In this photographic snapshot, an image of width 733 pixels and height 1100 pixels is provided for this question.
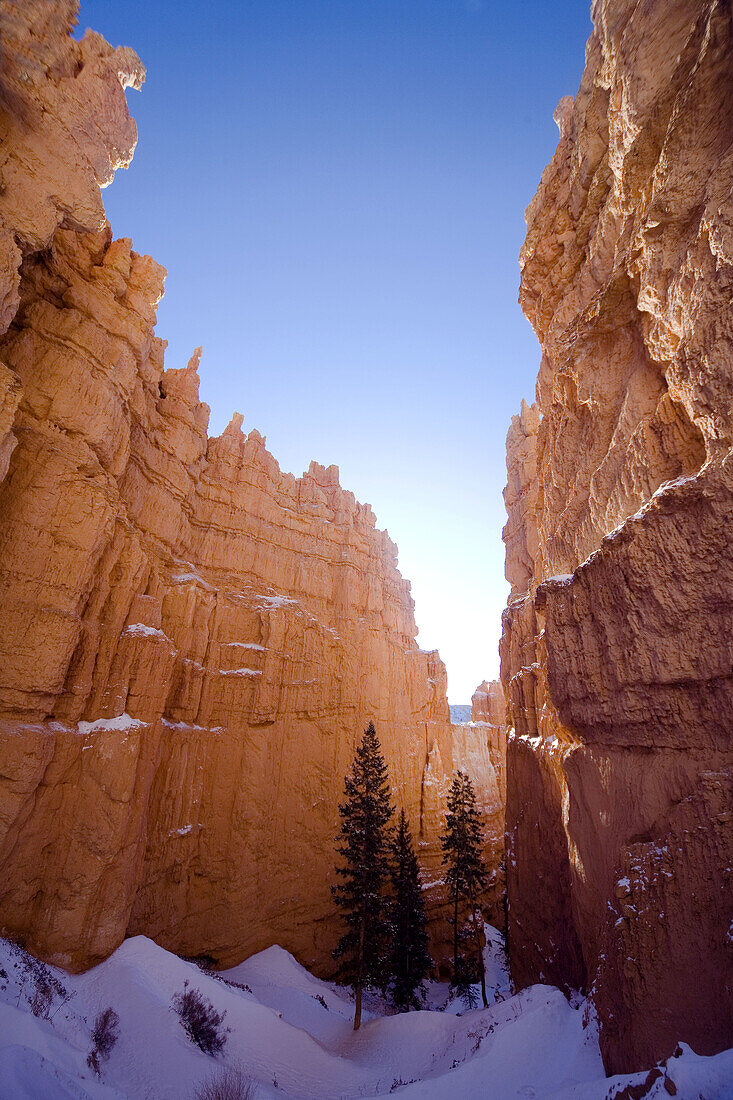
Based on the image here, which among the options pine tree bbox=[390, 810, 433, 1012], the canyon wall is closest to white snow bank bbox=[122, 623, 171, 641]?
the canyon wall

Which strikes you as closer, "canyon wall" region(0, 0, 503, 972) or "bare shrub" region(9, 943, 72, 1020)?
"bare shrub" region(9, 943, 72, 1020)

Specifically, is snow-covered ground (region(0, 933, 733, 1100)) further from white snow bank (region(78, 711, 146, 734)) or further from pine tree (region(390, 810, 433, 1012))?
white snow bank (region(78, 711, 146, 734))

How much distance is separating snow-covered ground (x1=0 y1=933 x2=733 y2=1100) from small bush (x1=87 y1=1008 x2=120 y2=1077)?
20 cm

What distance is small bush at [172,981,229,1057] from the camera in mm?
15219

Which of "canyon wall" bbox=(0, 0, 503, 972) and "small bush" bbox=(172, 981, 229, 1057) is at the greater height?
"canyon wall" bbox=(0, 0, 503, 972)

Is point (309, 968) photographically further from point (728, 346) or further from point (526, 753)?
point (728, 346)

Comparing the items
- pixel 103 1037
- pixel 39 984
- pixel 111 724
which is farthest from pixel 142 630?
pixel 103 1037

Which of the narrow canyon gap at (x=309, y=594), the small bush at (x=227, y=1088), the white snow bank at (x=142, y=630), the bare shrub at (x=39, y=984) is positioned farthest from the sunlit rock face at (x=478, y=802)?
the white snow bank at (x=142, y=630)

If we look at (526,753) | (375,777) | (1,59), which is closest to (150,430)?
(1,59)

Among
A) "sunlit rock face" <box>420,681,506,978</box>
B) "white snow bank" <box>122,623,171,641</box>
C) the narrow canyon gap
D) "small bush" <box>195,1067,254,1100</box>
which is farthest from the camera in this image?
"sunlit rock face" <box>420,681,506,978</box>

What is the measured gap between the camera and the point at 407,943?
89.6 feet

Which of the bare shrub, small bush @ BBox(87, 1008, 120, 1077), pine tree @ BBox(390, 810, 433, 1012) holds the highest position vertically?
the bare shrub

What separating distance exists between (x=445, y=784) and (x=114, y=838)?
35.1 m

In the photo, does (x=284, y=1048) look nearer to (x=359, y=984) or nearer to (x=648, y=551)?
(x=359, y=984)
